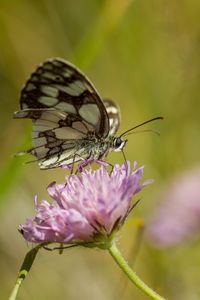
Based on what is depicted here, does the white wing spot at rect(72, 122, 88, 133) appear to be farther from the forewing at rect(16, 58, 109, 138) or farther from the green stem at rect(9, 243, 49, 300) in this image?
the green stem at rect(9, 243, 49, 300)

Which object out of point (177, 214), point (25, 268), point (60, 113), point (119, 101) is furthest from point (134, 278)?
point (119, 101)

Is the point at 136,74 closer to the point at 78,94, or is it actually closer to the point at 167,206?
the point at 167,206

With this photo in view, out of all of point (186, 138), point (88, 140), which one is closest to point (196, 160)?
point (186, 138)

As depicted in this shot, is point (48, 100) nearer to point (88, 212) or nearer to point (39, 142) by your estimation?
point (39, 142)

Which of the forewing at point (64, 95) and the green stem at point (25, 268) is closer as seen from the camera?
the green stem at point (25, 268)

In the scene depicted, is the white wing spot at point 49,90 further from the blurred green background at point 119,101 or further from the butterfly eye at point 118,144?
the blurred green background at point 119,101

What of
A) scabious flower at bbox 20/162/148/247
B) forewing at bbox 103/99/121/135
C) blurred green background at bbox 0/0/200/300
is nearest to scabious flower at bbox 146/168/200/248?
blurred green background at bbox 0/0/200/300

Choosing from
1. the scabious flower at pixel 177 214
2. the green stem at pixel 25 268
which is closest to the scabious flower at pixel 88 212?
the green stem at pixel 25 268
